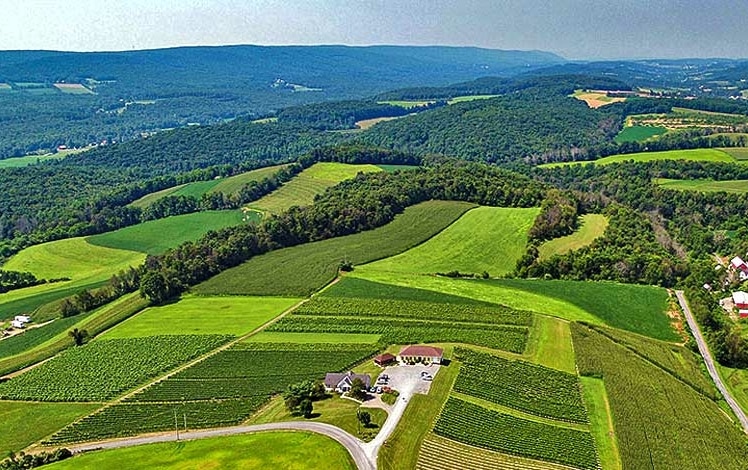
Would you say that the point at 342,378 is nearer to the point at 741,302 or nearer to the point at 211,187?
the point at 741,302

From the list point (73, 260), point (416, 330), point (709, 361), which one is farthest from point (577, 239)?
point (73, 260)

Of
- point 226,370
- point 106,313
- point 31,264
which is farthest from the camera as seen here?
point 31,264

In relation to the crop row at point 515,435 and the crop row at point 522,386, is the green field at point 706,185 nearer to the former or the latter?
the crop row at point 522,386

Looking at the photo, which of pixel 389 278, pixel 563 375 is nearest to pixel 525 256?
pixel 389 278

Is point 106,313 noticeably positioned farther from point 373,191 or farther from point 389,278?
point 373,191

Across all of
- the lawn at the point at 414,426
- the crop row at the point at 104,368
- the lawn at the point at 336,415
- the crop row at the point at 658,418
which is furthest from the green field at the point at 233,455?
the crop row at the point at 658,418

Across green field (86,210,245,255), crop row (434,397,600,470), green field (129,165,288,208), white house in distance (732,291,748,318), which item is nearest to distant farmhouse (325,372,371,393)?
crop row (434,397,600,470)

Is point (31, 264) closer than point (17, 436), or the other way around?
point (17, 436)
